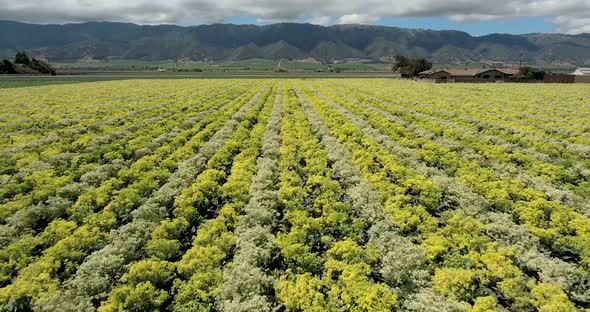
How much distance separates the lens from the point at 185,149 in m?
Result: 19.7

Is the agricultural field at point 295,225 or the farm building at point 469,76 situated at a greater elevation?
the farm building at point 469,76

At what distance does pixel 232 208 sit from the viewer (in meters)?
12.0

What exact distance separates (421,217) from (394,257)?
298 cm

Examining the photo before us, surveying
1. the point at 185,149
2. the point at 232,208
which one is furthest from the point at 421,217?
the point at 185,149

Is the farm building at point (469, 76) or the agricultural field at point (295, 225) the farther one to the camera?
the farm building at point (469, 76)

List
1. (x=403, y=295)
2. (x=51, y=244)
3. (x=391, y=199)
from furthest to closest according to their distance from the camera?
(x=391, y=199), (x=51, y=244), (x=403, y=295)

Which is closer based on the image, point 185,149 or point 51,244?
point 51,244

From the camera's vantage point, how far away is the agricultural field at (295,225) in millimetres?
7949

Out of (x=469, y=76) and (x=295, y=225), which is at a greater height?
(x=469, y=76)

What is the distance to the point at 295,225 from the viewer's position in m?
10.8

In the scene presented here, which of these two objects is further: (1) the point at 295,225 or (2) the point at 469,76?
(2) the point at 469,76

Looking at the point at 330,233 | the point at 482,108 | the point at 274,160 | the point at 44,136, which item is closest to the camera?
the point at 330,233

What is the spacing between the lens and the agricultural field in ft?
26.1

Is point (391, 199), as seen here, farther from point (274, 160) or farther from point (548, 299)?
point (274, 160)
